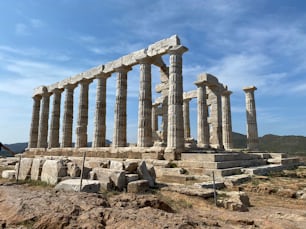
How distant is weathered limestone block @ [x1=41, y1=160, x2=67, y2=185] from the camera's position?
10.1m

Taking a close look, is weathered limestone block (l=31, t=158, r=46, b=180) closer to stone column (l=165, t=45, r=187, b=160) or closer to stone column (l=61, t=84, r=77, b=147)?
stone column (l=165, t=45, r=187, b=160)

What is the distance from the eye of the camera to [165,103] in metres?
31.5

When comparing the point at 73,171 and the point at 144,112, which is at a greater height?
the point at 144,112

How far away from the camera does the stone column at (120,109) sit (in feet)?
77.4

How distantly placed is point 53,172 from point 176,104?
11241mm

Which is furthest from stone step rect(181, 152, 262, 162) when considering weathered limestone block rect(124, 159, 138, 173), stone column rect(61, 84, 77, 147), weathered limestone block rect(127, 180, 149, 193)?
stone column rect(61, 84, 77, 147)

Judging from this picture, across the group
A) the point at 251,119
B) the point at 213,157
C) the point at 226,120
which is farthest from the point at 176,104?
the point at 251,119

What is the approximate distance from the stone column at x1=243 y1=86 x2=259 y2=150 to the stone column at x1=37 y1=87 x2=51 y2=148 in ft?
87.5

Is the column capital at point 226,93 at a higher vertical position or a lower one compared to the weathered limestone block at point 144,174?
higher

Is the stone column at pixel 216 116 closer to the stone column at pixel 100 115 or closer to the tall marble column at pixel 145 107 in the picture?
the tall marble column at pixel 145 107

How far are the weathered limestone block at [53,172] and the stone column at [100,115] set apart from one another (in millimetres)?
14349

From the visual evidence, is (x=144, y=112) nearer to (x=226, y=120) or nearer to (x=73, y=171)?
(x=73, y=171)

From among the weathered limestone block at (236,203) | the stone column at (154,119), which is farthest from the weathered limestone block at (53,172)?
the stone column at (154,119)

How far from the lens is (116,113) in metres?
24.2
